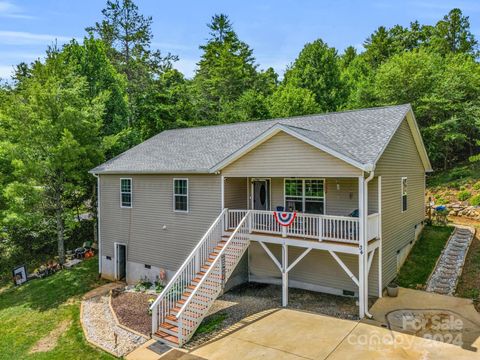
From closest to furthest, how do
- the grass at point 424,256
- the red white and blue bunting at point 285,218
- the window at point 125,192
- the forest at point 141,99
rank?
the red white and blue bunting at point 285,218, the grass at point 424,256, the window at point 125,192, the forest at point 141,99

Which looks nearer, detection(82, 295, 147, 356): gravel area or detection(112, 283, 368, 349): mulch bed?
detection(82, 295, 147, 356): gravel area

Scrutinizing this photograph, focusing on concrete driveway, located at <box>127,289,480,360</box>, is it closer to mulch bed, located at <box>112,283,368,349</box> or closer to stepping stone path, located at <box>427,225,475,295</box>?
mulch bed, located at <box>112,283,368,349</box>

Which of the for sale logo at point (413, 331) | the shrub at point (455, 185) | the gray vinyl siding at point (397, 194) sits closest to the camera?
the for sale logo at point (413, 331)

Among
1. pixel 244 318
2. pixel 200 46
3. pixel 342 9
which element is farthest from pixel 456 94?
pixel 200 46

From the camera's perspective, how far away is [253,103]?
32594mm

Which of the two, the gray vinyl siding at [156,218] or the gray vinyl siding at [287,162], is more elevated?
the gray vinyl siding at [287,162]

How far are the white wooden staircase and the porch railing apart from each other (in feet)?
1.02

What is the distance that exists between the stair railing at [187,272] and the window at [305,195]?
273 centimetres

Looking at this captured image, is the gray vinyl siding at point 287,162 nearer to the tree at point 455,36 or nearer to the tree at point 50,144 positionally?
the tree at point 50,144

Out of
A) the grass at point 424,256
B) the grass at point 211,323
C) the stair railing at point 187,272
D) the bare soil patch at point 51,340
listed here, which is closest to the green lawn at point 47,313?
the bare soil patch at point 51,340

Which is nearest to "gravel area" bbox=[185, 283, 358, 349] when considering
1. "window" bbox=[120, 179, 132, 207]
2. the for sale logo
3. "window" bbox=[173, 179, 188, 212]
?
the for sale logo

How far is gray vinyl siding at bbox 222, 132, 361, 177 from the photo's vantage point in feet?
34.5

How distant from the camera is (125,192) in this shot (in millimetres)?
16094

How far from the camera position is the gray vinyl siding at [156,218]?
13602 millimetres
